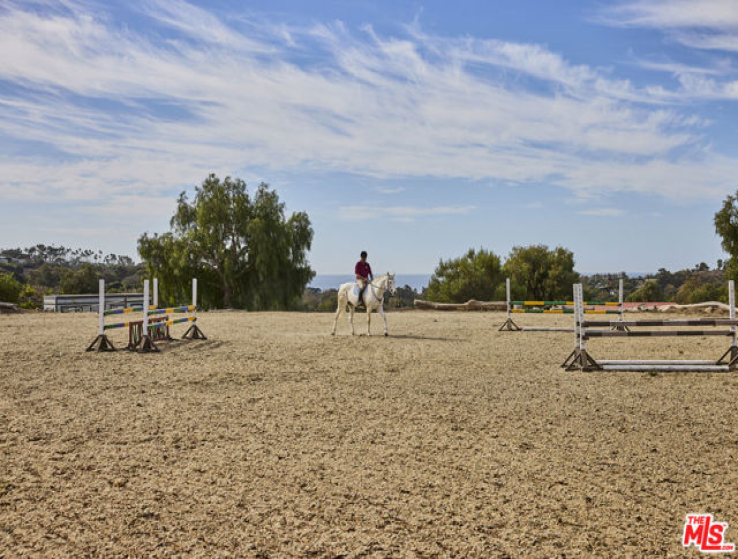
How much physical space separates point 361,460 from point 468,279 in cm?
2836

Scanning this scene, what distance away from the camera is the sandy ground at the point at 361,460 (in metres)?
3.57

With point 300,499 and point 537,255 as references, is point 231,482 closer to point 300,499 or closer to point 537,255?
point 300,499

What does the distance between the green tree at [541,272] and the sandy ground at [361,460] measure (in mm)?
24230

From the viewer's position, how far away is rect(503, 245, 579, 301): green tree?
108 ft

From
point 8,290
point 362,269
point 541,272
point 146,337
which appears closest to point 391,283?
point 362,269

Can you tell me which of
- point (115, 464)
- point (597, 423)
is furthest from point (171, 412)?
point (597, 423)

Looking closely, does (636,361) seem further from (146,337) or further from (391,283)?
(146,337)

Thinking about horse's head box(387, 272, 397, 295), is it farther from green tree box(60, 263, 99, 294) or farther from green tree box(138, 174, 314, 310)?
green tree box(60, 263, 99, 294)

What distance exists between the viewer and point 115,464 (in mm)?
4883

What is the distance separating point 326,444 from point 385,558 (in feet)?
7.04

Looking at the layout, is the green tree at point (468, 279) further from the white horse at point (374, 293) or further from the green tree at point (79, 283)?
the green tree at point (79, 283)

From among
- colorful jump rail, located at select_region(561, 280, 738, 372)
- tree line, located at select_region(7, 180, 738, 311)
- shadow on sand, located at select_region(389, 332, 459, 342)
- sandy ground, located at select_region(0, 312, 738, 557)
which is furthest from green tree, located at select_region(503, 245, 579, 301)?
sandy ground, located at select_region(0, 312, 738, 557)

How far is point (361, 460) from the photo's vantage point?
4902 millimetres

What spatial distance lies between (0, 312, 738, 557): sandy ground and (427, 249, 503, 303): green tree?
73.5 ft
